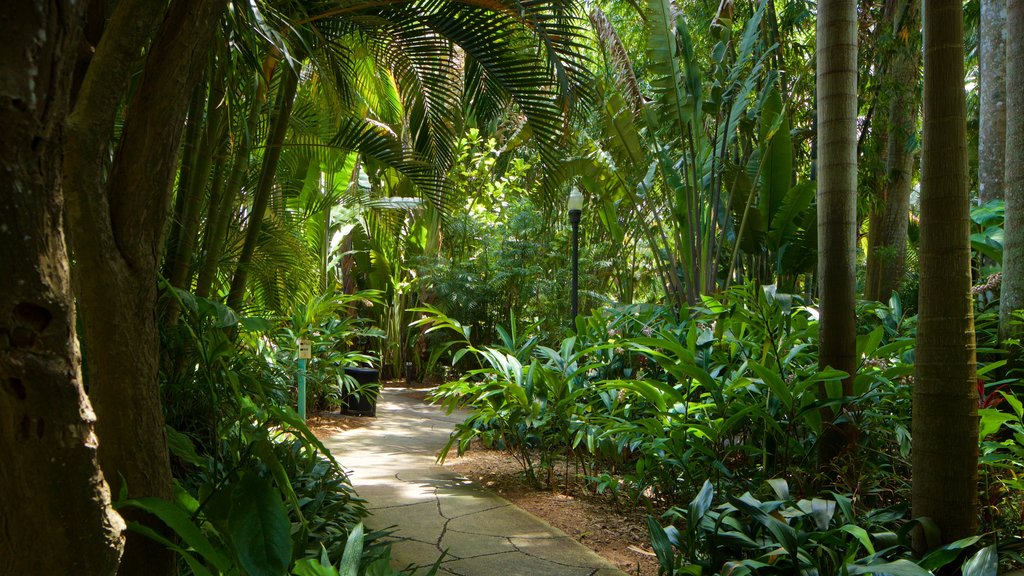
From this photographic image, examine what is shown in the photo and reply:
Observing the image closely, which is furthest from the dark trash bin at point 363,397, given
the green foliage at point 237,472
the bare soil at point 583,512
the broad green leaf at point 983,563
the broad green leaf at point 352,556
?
the broad green leaf at point 983,563

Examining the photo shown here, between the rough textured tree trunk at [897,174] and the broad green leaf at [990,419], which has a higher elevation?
the rough textured tree trunk at [897,174]

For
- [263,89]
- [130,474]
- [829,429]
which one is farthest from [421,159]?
[130,474]

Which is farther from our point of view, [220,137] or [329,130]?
[329,130]

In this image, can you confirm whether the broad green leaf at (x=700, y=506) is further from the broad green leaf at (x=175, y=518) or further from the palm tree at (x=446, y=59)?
the palm tree at (x=446, y=59)

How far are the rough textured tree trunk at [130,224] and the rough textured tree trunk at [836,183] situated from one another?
250 centimetres

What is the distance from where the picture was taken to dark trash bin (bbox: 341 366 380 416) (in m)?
7.81

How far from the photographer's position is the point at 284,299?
5.77 metres

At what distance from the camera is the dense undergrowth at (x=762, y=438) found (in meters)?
2.26

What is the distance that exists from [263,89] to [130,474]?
267 centimetres

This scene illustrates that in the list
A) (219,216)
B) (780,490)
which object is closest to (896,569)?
(780,490)

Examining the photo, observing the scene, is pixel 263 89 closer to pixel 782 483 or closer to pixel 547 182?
pixel 547 182

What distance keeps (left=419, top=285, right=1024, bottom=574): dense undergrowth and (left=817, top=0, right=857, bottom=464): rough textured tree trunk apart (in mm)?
166

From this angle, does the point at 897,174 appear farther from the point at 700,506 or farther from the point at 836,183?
the point at 700,506

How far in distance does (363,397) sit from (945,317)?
6477 millimetres
